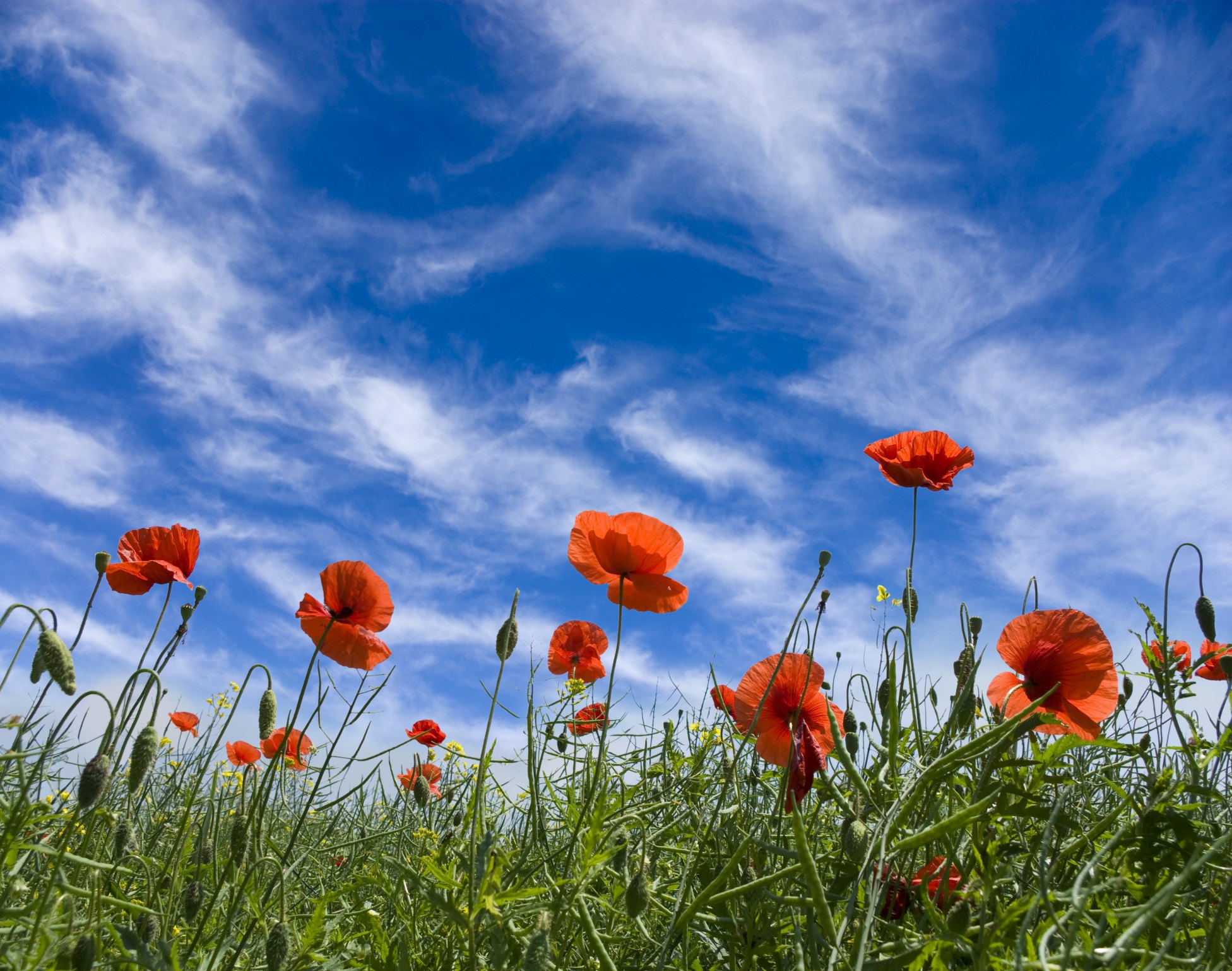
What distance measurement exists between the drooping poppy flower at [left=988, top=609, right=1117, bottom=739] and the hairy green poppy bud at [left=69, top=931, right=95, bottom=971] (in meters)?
1.78

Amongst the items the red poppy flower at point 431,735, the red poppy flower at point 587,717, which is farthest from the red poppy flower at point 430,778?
the red poppy flower at point 587,717

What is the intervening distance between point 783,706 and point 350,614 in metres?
1.26

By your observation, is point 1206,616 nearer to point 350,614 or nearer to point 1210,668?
point 1210,668

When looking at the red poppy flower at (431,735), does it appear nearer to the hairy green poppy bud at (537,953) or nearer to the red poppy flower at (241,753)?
the red poppy flower at (241,753)

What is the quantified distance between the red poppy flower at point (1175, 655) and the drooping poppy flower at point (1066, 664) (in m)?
0.36

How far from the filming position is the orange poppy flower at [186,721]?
189 inches

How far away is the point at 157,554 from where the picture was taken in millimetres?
2633

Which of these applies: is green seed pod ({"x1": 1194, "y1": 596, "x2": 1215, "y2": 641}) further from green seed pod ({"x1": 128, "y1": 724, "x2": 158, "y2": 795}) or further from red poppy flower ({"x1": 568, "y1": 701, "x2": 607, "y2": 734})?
green seed pod ({"x1": 128, "y1": 724, "x2": 158, "y2": 795})

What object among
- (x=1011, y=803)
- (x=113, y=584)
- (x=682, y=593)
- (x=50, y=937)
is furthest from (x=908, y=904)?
(x=113, y=584)

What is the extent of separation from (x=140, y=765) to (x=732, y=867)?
120 cm

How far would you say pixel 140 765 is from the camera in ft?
5.45

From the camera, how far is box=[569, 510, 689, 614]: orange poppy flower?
7.04 ft

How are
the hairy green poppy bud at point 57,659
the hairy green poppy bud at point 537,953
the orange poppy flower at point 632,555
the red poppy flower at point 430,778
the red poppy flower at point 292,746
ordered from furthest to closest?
the red poppy flower at point 430,778 → the red poppy flower at point 292,746 → the orange poppy flower at point 632,555 → the hairy green poppy bud at point 57,659 → the hairy green poppy bud at point 537,953

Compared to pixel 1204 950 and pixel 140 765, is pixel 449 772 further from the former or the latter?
pixel 1204 950
